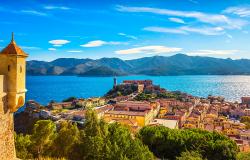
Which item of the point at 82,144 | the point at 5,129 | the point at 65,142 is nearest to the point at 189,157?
the point at 82,144

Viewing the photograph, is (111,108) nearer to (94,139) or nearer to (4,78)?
(94,139)

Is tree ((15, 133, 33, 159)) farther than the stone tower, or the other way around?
tree ((15, 133, 33, 159))

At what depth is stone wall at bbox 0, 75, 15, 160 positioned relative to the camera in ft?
26.1

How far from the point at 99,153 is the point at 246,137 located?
26.9 metres

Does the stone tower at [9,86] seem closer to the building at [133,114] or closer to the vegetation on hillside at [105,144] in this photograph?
the vegetation on hillside at [105,144]

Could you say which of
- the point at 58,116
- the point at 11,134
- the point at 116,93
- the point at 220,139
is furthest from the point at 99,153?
the point at 116,93

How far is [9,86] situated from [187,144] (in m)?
16.2

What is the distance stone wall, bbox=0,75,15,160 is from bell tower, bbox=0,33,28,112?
0.16 meters

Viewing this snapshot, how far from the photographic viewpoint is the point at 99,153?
14961mm

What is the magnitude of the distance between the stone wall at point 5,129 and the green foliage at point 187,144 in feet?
46.3

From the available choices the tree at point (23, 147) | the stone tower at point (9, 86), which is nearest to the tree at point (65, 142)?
the tree at point (23, 147)

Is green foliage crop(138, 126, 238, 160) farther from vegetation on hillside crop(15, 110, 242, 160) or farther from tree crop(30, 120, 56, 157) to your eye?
tree crop(30, 120, 56, 157)

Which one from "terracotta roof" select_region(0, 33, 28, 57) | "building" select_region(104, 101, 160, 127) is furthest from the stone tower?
"building" select_region(104, 101, 160, 127)

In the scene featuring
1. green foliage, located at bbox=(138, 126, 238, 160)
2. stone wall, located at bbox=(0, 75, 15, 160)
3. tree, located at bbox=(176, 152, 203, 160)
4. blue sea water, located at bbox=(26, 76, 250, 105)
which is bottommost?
blue sea water, located at bbox=(26, 76, 250, 105)
